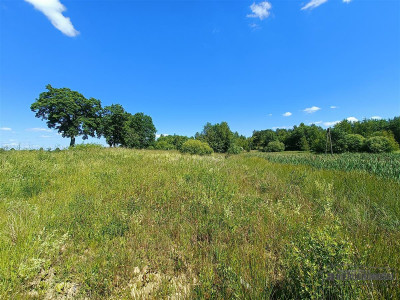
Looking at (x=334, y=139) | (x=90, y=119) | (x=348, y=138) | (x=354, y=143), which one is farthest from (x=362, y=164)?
(x=334, y=139)

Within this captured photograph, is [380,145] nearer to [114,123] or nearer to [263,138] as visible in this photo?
[263,138]

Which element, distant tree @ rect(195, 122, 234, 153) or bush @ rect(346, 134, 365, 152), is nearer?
bush @ rect(346, 134, 365, 152)

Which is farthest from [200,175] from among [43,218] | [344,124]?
[344,124]

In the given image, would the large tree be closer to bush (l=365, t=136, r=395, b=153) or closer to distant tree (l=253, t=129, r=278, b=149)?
bush (l=365, t=136, r=395, b=153)

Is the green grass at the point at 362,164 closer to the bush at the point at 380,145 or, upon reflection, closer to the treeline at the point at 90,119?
the bush at the point at 380,145

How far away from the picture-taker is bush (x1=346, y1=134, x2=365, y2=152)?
128 ft

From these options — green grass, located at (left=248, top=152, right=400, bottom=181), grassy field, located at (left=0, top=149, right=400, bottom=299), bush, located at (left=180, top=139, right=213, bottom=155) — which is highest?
bush, located at (left=180, top=139, right=213, bottom=155)

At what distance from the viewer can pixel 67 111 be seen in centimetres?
2361

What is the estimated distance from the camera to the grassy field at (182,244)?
1.57 m

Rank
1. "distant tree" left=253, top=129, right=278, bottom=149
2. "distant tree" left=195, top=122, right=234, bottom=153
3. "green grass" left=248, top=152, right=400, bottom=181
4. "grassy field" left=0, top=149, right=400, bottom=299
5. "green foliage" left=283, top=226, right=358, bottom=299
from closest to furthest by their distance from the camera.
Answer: "green foliage" left=283, top=226, right=358, bottom=299 → "grassy field" left=0, top=149, right=400, bottom=299 → "green grass" left=248, top=152, right=400, bottom=181 → "distant tree" left=195, top=122, right=234, bottom=153 → "distant tree" left=253, top=129, right=278, bottom=149

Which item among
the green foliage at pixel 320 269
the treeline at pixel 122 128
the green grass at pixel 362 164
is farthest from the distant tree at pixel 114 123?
the green foliage at pixel 320 269

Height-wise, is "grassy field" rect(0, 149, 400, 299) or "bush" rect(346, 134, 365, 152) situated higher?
"bush" rect(346, 134, 365, 152)

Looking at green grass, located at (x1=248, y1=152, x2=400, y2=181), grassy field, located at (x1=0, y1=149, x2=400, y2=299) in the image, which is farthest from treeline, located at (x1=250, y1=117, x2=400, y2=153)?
grassy field, located at (x1=0, y1=149, x2=400, y2=299)

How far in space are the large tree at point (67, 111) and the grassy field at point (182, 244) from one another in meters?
26.4
